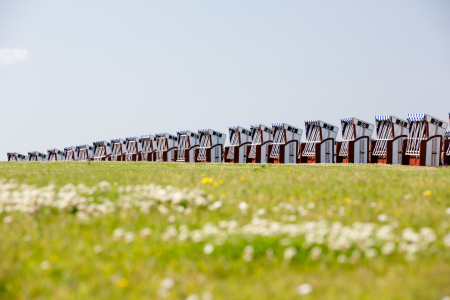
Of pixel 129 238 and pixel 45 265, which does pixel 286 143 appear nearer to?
pixel 129 238

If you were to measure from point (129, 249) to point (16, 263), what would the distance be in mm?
1379

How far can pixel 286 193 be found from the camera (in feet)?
27.9

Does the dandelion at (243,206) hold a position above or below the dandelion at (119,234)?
above

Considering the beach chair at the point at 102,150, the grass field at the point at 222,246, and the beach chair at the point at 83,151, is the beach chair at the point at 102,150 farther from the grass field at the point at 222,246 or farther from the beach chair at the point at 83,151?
the grass field at the point at 222,246

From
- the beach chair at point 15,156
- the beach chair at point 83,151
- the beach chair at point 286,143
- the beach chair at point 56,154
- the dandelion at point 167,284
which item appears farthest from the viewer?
the beach chair at point 15,156

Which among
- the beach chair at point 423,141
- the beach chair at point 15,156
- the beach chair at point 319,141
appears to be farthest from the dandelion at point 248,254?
the beach chair at point 15,156

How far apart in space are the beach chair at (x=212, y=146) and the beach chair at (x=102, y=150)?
30.5 meters

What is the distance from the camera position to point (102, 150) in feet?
283

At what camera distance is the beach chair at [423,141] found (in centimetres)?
3609

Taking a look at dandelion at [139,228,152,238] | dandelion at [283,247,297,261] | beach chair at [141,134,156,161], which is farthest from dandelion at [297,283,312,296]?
beach chair at [141,134,156,161]

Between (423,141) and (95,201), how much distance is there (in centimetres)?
3444

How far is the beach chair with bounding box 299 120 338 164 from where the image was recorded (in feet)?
154

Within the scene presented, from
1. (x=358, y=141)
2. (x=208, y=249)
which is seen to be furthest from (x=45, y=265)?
(x=358, y=141)

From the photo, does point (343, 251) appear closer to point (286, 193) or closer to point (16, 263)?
point (286, 193)
